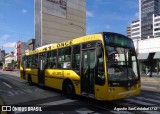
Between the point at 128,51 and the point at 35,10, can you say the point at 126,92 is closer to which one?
the point at 128,51

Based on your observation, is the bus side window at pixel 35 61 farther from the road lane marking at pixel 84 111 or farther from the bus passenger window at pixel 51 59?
the road lane marking at pixel 84 111

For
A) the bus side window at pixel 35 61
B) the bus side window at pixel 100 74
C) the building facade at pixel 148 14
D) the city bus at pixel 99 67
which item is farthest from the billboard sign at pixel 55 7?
the bus side window at pixel 100 74

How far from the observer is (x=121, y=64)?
396 inches

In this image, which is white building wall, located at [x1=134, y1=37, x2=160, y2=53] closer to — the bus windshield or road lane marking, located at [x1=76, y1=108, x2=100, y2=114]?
the bus windshield

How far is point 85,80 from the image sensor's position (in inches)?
416

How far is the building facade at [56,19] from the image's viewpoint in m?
95.6

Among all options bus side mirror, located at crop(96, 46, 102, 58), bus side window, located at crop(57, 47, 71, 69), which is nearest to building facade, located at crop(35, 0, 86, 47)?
bus side window, located at crop(57, 47, 71, 69)

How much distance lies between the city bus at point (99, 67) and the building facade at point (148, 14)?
139514mm

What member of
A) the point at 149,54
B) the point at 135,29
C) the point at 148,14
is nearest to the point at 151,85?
the point at 149,54

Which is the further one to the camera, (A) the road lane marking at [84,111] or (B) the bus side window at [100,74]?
(B) the bus side window at [100,74]

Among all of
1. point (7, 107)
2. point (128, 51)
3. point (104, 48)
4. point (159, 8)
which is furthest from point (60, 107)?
point (159, 8)

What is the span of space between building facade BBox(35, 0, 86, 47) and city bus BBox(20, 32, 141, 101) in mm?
74678

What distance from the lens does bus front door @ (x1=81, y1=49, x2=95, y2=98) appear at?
33.0 feet

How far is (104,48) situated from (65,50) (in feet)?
12.0
